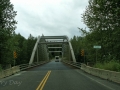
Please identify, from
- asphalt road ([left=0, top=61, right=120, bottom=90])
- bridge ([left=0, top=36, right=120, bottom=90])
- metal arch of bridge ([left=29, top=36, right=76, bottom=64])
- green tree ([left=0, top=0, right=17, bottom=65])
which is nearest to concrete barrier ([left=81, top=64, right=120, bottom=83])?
bridge ([left=0, top=36, right=120, bottom=90])

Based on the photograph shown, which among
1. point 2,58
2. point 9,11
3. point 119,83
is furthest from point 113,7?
point 2,58

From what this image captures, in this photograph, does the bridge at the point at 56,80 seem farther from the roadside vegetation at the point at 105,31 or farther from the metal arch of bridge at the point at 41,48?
the metal arch of bridge at the point at 41,48

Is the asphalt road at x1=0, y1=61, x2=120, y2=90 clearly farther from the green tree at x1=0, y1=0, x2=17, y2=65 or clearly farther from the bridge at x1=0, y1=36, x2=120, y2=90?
the green tree at x1=0, y1=0, x2=17, y2=65

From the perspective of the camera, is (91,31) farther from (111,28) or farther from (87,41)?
(111,28)

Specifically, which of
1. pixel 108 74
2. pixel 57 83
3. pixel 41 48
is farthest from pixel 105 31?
pixel 41 48

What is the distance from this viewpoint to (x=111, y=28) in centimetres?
2784

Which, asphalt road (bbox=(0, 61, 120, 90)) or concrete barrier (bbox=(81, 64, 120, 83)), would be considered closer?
asphalt road (bbox=(0, 61, 120, 90))

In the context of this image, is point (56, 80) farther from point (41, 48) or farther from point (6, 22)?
point (41, 48)

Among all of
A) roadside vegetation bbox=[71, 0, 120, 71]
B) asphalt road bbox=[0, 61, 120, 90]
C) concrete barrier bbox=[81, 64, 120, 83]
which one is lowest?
asphalt road bbox=[0, 61, 120, 90]

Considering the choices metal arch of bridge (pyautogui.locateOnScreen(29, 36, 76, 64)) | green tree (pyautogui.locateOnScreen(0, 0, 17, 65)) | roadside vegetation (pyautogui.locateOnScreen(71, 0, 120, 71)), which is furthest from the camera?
metal arch of bridge (pyautogui.locateOnScreen(29, 36, 76, 64))

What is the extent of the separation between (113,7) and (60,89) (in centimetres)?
1275

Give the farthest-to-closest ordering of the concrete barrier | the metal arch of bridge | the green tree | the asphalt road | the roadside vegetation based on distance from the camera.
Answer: the metal arch of bridge, the green tree, the roadside vegetation, the concrete barrier, the asphalt road

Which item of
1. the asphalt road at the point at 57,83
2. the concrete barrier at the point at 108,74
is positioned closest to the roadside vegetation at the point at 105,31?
the concrete barrier at the point at 108,74

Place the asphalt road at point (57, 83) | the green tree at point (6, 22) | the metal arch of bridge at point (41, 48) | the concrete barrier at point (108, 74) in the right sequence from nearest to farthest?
the asphalt road at point (57, 83), the concrete barrier at point (108, 74), the green tree at point (6, 22), the metal arch of bridge at point (41, 48)
